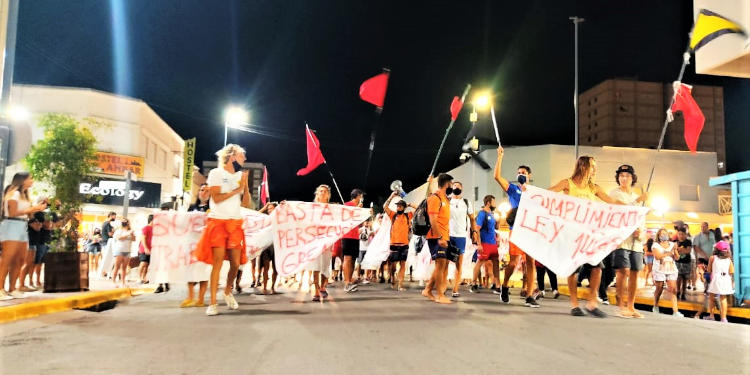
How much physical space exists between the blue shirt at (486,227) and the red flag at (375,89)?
4.13 metres

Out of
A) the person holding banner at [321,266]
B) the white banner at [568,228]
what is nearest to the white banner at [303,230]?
the person holding banner at [321,266]

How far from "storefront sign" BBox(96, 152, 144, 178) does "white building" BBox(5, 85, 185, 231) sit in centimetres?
7

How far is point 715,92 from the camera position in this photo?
102m

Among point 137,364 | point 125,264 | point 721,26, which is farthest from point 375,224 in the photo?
point 137,364

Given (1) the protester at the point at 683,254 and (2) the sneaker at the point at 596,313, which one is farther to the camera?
(1) the protester at the point at 683,254

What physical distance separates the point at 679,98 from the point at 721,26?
1583 millimetres

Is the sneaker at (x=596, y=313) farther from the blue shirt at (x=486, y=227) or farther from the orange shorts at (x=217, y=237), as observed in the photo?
the orange shorts at (x=217, y=237)

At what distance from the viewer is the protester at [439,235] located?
27.7ft

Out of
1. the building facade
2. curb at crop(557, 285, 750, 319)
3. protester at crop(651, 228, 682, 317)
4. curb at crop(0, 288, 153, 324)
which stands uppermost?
the building facade

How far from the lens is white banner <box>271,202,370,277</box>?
840cm

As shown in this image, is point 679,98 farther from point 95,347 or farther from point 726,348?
point 95,347

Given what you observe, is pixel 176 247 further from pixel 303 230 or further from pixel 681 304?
pixel 681 304

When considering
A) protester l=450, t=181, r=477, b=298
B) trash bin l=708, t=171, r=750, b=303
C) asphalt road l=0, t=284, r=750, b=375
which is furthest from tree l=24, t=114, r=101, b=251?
trash bin l=708, t=171, r=750, b=303

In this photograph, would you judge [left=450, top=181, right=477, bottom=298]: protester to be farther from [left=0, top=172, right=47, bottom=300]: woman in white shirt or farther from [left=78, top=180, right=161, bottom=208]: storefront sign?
[left=78, top=180, right=161, bottom=208]: storefront sign
